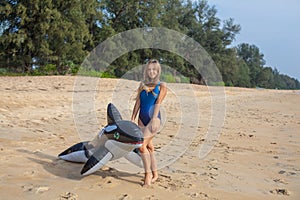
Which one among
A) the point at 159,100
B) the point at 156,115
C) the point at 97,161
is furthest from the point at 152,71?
the point at 97,161

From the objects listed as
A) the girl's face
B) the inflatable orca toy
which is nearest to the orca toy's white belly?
the inflatable orca toy

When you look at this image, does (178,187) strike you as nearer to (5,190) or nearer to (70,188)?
(70,188)

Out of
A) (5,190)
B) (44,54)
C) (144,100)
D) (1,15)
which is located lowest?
(5,190)

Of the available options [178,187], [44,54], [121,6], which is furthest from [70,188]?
[121,6]

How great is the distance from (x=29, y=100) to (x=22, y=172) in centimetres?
612

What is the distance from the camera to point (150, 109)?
125 inches

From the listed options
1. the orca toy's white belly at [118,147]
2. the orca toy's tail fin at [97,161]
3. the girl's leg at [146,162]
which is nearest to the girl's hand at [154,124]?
the girl's leg at [146,162]

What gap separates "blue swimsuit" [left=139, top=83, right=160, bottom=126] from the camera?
317cm

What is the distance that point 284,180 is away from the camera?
3.41 metres

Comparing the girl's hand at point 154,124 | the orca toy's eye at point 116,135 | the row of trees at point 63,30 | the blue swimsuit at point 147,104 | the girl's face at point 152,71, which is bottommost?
the orca toy's eye at point 116,135

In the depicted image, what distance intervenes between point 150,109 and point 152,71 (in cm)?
43

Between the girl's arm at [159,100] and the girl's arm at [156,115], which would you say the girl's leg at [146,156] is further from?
the girl's arm at [159,100]

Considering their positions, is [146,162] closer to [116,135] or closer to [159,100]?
[116,135]

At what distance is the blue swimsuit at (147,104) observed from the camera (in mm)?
3168
